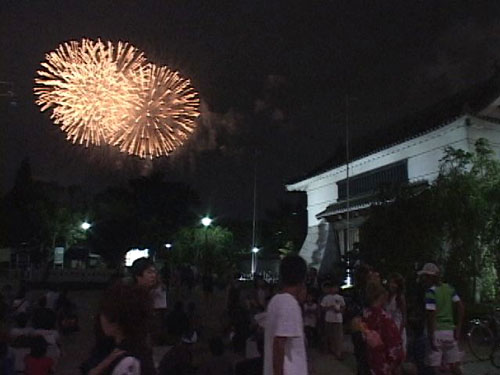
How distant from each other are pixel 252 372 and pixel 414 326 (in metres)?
3.04

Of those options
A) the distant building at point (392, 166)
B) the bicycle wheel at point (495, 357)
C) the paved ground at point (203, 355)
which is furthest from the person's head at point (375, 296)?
the distant building at point (392, 166)

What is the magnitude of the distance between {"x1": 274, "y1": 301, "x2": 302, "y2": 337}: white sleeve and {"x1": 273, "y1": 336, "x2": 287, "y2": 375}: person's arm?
0.04 m

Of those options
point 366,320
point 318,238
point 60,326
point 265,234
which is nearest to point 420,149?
point 318,238

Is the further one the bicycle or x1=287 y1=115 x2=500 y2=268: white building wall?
x1=287 y1=115 x2=500 y2=268: white building wall

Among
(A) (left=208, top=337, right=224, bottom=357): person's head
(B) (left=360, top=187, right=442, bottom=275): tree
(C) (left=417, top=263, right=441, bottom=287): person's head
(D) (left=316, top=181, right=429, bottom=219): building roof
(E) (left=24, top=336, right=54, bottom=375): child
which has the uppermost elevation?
(D) (left=316, top=181, right=429, bottom=219): building roof

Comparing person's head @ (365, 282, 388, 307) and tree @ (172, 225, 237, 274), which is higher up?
tree @ (172, 225, 237, 274)

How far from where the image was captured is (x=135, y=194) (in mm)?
46031

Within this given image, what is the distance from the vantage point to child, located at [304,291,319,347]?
11.9 m

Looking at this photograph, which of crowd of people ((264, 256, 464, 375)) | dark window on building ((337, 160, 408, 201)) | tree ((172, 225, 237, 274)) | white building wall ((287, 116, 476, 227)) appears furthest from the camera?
tree ((172, 225, 237, 274))

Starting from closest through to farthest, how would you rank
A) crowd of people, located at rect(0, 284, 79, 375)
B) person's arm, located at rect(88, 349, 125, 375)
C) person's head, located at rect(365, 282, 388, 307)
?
person's arm, located at rect(88, 349, 125, 375), person's head, located at rect(365, 282, 388, 307), crowd of people, located at rect(0, 284, 79, 375)

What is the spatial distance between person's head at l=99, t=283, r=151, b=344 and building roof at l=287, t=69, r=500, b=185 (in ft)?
64.7

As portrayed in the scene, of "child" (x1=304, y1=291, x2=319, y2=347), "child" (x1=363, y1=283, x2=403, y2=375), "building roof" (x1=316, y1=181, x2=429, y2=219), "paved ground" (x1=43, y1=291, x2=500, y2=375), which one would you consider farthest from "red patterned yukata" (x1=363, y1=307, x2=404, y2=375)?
"building roof" (x1=316, y1=181, x2=429, y2=219)

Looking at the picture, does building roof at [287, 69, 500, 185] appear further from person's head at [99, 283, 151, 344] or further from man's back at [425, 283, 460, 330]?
person's head at [99, 283, 151, 344]

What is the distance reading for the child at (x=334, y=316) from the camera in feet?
36.6
